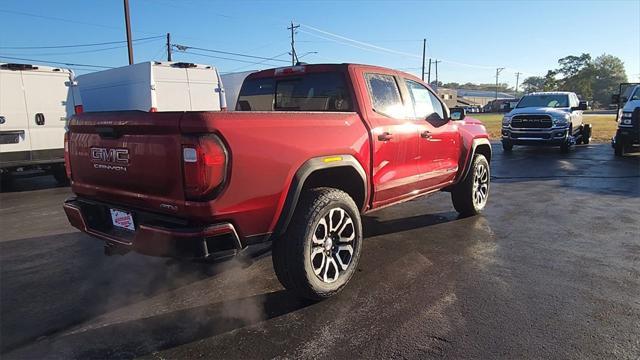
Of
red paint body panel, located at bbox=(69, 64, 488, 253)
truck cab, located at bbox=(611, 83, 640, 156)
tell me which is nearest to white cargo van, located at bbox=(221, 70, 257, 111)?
truck cab, located at bbox=(611, 83, 640, 156)

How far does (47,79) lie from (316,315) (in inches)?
340

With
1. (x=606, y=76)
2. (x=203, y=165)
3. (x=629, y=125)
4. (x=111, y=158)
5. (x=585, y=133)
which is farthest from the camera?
(x=606, y=76)

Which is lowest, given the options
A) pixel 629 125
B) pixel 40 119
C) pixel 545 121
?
pixel 629 125

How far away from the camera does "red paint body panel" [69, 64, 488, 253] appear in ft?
9.52

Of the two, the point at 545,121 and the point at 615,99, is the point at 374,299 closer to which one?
the point at 545,121

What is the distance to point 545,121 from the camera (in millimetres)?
14547

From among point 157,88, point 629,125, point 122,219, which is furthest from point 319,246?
point 629,125

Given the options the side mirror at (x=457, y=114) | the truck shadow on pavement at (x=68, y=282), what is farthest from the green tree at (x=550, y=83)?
the truck shadow on pavement at (x=68, y=282)

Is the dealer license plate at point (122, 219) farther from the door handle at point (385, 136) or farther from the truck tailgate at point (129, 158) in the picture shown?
the door handle at point (385, 136)

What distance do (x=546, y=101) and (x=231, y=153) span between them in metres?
15.7

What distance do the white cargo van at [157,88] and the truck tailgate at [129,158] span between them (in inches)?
271

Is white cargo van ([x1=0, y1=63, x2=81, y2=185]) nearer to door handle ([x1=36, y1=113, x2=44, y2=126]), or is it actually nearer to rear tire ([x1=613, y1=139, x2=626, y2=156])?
door handle ([x1=36, y1=113, x2=44, y2=126])

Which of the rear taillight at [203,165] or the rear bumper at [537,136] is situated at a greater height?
the rear taillight at [203,165]

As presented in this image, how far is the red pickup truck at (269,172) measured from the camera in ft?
9.48
